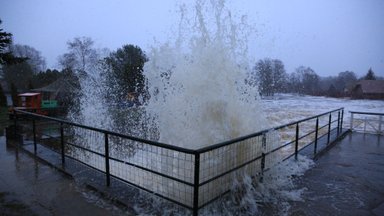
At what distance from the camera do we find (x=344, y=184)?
5.11 m

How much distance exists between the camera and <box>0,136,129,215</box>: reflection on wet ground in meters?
3.87

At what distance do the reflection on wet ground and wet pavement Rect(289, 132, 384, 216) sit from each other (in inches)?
120

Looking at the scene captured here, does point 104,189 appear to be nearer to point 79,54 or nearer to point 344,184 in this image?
point 344,184

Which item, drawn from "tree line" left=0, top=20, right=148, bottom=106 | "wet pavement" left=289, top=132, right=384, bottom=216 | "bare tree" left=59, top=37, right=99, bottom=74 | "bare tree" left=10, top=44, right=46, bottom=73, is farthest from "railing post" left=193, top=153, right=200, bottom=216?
"bare tree" left=10, top=44, right=46, bottom=73

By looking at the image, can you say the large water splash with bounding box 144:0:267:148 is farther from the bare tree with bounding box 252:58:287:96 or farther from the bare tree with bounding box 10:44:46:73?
the bare tree with bounding box 10:44:46:73

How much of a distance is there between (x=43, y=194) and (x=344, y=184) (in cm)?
551

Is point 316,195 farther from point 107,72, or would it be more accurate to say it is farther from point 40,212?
point 107,72

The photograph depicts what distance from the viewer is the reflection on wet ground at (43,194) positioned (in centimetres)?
387

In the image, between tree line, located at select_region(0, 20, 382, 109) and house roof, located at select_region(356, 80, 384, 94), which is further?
house roof, located at select_region(356, 80, 384, 94)

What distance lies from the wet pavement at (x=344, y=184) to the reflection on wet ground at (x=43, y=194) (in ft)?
10.0

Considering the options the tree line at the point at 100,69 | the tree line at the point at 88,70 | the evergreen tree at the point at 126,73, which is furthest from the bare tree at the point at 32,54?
the evergreen tree at the point at 126,73

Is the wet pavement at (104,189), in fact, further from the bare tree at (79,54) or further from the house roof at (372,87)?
the house roof at (372,87)

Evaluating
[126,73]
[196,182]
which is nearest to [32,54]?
[126,73]

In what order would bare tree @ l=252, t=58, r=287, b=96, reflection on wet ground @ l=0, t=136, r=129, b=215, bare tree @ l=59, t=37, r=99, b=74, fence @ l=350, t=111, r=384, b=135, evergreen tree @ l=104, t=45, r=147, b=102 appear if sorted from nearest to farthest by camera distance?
reflection on wet ground @ l=0, t=136, r=129, b=215 → bare tree @ l=252, t=58, r=287, b=96 → fence @ l=350, t=111, r=384, b=135 → evergreen tree @ l=104, t=45, r=147, b=102 → bare tree @ l=59, t=37, r=99, b=74
